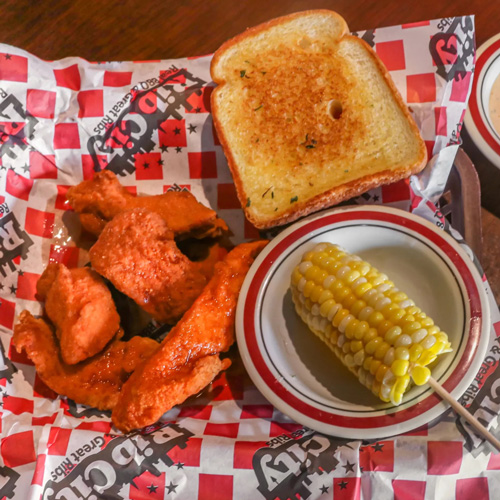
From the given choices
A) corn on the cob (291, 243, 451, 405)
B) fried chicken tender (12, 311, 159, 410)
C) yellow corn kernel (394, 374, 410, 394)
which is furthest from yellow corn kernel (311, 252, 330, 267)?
fried chicken tender (12, 311, 159, 410)

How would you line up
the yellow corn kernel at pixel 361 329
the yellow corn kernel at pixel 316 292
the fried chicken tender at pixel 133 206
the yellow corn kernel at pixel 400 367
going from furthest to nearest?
the fried chicken tender at pixel 133 206 → the yellow corn kernel at pixel 316 292 → the yellow corn kernel at pixel 361 329 → the yellow corn kernel at pixel 400 367

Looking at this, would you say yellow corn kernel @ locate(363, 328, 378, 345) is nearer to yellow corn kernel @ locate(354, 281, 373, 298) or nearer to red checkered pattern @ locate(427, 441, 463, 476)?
yellow corn kernel @ locate(354, 281, 373, 298)

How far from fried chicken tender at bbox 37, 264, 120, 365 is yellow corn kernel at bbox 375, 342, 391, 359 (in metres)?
1.03

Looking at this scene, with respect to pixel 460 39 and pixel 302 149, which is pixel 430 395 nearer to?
pixel 302 149

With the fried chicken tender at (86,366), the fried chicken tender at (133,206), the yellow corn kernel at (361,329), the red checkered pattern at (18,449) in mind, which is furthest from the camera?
the fried chicken tender at (133,206)

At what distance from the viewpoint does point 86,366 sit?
2.02 meters

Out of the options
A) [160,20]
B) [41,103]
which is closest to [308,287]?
[41,103]

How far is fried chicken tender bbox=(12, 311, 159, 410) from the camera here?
6.44ft

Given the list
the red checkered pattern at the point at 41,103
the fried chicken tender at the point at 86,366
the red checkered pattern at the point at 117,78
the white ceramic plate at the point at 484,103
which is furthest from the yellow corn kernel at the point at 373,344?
the red checkered pattern at the point at 41,103

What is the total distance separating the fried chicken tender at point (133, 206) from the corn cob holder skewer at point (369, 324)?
1.59 feet

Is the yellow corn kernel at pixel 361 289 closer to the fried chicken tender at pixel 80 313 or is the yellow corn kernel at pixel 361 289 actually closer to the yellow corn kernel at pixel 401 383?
the yellow corn kernel at pixel 401 383

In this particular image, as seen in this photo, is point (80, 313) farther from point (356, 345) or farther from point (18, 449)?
point (356, 345)

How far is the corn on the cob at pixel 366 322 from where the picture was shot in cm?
156

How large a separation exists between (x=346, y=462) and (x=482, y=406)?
529mm
